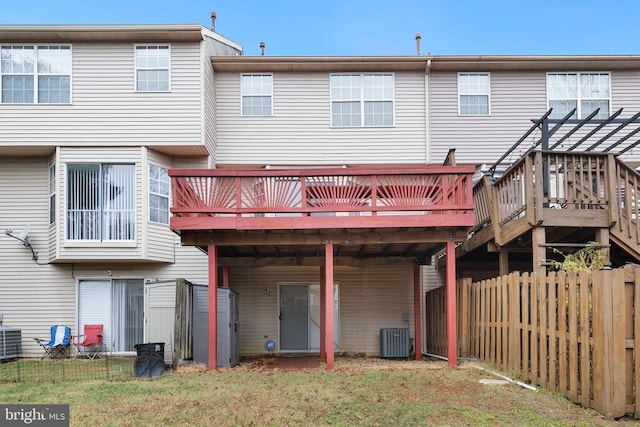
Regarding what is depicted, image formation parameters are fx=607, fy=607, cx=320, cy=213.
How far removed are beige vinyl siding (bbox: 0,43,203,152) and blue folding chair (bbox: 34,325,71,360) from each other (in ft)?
14.7

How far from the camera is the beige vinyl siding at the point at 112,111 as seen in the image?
1438cm

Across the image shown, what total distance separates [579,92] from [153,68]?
11.0m

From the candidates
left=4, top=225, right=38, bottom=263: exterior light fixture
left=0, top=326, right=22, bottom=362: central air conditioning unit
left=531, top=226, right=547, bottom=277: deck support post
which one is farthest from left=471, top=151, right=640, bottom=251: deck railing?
left=0, top=326, right=22, bottom=362: central air conditioning unit

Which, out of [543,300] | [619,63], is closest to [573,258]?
[543,300]

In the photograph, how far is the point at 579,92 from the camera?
16.0m

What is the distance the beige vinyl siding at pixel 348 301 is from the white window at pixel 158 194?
2.36m

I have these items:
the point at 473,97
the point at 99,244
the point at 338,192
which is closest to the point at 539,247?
the point at 338,192

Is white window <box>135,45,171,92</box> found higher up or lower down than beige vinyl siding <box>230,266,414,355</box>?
higher up

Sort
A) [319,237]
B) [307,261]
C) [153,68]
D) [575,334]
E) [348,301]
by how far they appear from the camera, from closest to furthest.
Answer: [575,334] < [319,237] < [307,261] < [153,68] < [348,301]

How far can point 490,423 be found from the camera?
21.5 feet

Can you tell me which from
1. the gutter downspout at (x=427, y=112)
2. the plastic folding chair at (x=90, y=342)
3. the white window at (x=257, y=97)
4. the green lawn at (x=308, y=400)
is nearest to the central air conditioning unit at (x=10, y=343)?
the plastic folding chair at (x=90, y=342)

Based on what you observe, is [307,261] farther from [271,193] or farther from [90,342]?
[90,342]

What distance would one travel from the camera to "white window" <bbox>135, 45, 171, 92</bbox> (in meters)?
14.8

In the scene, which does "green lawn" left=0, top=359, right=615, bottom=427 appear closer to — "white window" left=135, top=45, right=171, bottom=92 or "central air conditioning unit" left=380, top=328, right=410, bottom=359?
"central air conditioning unit" left=380, top=328, right=410, bottom=359
